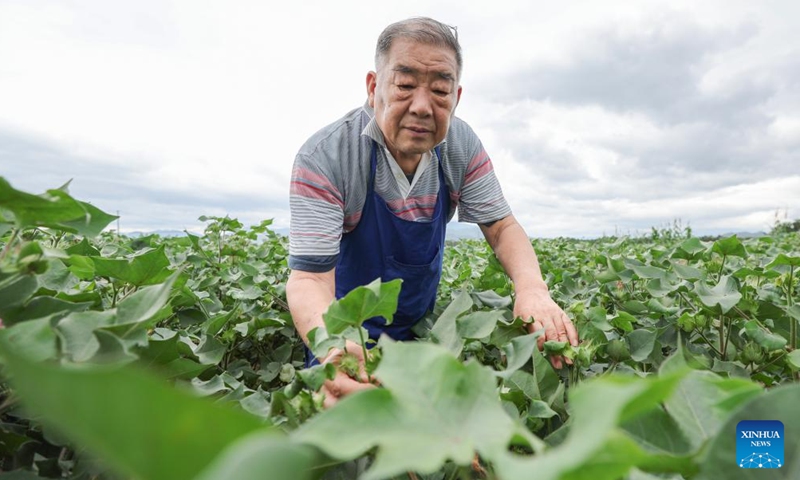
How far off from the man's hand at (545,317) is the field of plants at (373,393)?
116mm

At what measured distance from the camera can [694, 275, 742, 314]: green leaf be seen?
1.10 meters

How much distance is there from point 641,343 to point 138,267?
1.06 m


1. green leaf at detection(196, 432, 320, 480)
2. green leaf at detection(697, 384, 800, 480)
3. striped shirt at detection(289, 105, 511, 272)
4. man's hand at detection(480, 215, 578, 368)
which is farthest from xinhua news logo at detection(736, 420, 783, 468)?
striped shirt at detection(289, 105, 511, 272)

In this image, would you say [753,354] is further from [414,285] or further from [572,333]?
[414,285]

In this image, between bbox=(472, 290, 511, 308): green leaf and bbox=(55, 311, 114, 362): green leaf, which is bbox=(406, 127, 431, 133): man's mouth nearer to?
bbox=(472, 290, 511, 308): green leaf

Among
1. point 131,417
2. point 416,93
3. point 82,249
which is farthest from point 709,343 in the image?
point 82,249

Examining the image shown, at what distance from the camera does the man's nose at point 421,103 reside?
1.86 m

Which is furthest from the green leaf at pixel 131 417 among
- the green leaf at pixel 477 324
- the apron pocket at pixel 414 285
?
the apron pocket at pixel 414 285

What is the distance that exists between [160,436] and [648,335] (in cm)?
109

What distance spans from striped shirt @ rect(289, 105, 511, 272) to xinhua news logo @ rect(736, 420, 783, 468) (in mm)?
1531

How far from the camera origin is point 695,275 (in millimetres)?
1320

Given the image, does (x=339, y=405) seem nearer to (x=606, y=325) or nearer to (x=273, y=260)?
(x=606, y=325)

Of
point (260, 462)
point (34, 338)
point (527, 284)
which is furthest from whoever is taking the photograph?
point (527, 284)

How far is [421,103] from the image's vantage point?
1859 mm
